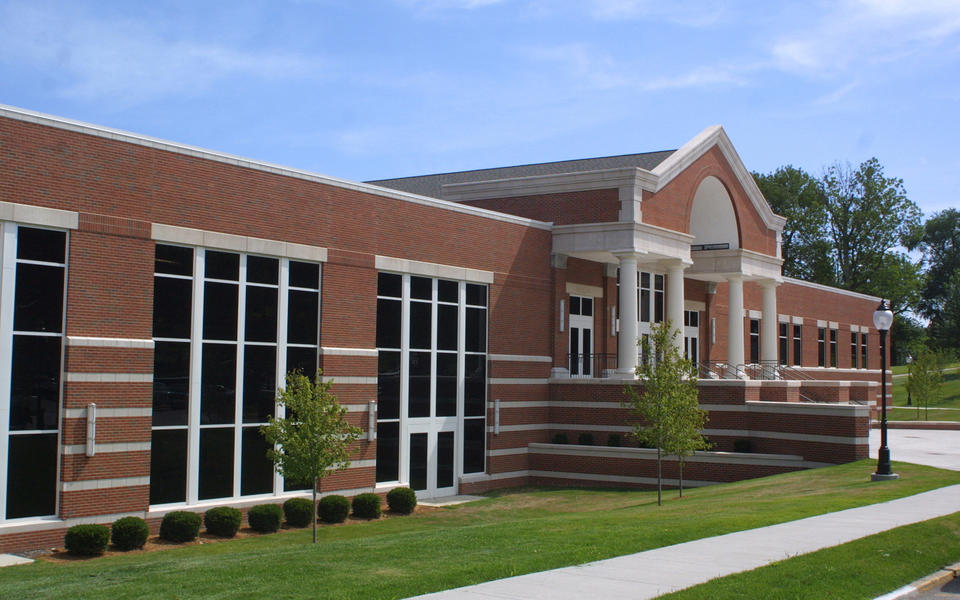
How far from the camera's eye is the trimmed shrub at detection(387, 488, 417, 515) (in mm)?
26141

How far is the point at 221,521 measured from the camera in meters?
21.5

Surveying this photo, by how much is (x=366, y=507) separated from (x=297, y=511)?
2318mm

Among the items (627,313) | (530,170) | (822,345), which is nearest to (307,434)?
(627,313)

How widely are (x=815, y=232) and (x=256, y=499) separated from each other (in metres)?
68.5

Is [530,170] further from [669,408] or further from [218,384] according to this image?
[218,384]

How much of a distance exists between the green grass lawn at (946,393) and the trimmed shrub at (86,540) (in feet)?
177

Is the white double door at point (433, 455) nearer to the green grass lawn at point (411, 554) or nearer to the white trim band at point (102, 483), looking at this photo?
the green grass lawn at point (411, 554)

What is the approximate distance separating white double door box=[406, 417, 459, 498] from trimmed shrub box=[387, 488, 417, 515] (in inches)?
77.3

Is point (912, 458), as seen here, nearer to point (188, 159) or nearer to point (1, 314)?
point (188, 159)

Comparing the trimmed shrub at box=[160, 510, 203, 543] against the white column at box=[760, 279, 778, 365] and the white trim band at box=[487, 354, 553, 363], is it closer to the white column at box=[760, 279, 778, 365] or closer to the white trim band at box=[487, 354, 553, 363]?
the white trim band at box=[487, 354, 553, 363]

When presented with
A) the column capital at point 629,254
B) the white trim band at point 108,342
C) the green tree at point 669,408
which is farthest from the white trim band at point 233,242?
the column capital at point 629,254

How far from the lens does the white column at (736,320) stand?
41188 mm

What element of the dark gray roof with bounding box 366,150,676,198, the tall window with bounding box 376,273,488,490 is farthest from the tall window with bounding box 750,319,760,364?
the tall window with bounding box 376,273,488,490

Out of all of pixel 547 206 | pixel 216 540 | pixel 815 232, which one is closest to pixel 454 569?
pixel 216 540
